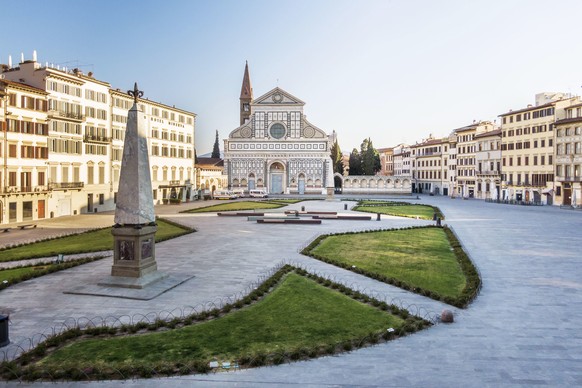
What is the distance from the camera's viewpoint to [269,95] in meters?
104

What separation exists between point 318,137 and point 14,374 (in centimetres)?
9555

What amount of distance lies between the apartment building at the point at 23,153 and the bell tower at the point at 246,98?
73656 millimetres

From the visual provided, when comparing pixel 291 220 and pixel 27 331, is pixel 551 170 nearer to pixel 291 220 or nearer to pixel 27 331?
pixel 291 220

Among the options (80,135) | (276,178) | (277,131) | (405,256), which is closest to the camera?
(405,256)

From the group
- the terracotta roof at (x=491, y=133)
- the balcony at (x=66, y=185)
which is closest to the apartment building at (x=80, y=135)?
the balcony at (x=66, y=185)

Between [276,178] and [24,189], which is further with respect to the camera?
[276,178]

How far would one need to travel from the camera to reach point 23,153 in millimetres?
44281

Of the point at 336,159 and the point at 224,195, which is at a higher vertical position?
the point at 336,159

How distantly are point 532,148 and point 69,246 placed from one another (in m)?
70.2

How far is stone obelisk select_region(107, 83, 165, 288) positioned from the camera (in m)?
18.0

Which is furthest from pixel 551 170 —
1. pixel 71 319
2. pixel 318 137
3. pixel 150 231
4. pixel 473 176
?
pixel 71 319

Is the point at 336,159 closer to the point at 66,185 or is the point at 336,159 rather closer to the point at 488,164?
the point at 488,164

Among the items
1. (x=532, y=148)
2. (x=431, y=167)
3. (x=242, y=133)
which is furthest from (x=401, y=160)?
(x=532, y=148)

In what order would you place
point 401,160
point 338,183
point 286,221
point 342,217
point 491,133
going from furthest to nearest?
point 401,160, point 338,183, point 491,133, point 342,217, point 286,221
